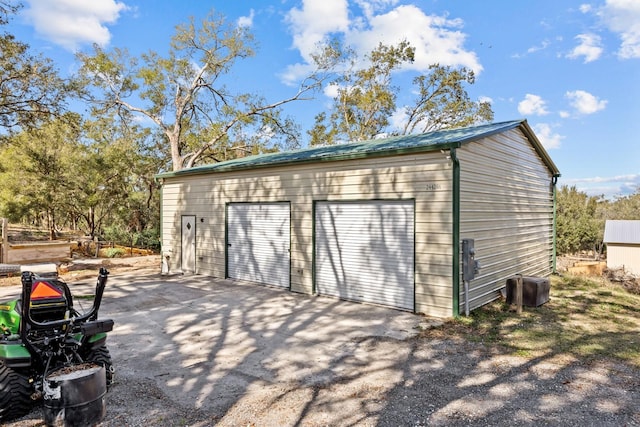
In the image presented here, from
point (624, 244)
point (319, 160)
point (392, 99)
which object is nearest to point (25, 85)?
point (319, 160)

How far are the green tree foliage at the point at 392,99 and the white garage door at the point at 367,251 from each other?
16.7m

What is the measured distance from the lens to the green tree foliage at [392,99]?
22.7 meters

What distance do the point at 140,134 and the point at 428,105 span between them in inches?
673

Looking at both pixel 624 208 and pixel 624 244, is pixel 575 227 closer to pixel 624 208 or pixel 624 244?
pixel 624 244

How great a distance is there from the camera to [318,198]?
784 centimetres

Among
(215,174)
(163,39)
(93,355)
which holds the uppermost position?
(163,39)

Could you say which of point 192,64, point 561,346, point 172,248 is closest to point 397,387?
point 561,346

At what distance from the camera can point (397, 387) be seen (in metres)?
3.67

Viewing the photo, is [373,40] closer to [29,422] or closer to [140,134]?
[140,134]

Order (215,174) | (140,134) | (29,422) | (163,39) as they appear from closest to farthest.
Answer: (29,422) → (215,174) → (163,39) → (140,134)

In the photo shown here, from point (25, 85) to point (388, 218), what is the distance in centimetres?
1096

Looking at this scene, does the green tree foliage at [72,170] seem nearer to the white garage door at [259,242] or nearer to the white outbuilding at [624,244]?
the white garage door at [259,242]

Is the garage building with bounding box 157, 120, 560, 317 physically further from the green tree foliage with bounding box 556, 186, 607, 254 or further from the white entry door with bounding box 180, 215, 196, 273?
the green tree foliage with bounding box 556, 186, 607, 254

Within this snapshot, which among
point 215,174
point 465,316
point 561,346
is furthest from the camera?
point 215,174
